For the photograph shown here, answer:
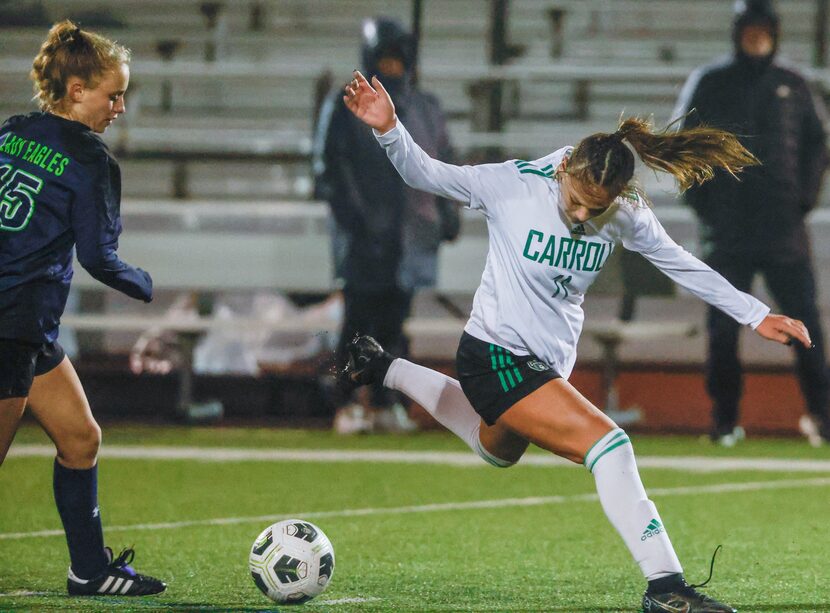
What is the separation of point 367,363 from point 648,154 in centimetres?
149

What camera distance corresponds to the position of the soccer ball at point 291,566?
4.41m

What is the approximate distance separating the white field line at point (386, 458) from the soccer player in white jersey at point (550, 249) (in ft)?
12.5

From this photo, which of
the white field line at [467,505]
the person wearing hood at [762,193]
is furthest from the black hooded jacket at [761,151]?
the white field line at [467,505]

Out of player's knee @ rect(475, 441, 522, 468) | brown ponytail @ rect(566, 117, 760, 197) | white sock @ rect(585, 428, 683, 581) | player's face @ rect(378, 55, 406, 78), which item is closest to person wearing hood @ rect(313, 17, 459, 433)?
player's face @ rect(378, 55, 406, 78)

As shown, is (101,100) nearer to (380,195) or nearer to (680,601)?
(680,601)

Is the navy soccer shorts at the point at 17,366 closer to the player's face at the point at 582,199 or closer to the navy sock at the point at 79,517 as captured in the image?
the navy sock at the point at 79,517

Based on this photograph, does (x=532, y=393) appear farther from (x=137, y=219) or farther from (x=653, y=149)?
(x=137, y=219)

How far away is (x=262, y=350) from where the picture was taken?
1264 centimetres

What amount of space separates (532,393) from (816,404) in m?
5.45

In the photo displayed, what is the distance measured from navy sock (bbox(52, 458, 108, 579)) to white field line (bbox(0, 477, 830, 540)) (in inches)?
51.4

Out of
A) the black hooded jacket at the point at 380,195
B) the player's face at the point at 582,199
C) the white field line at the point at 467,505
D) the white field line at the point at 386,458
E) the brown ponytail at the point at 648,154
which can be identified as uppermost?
the brown ponytail at the point at 648,154

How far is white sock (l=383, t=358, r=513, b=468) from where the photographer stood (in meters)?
5.29

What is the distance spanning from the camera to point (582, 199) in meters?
4.49

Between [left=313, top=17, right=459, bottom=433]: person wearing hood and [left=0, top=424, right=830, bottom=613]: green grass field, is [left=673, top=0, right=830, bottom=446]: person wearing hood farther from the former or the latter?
[left=313, top=17, right=459, bottom=433]: person wearing hood
